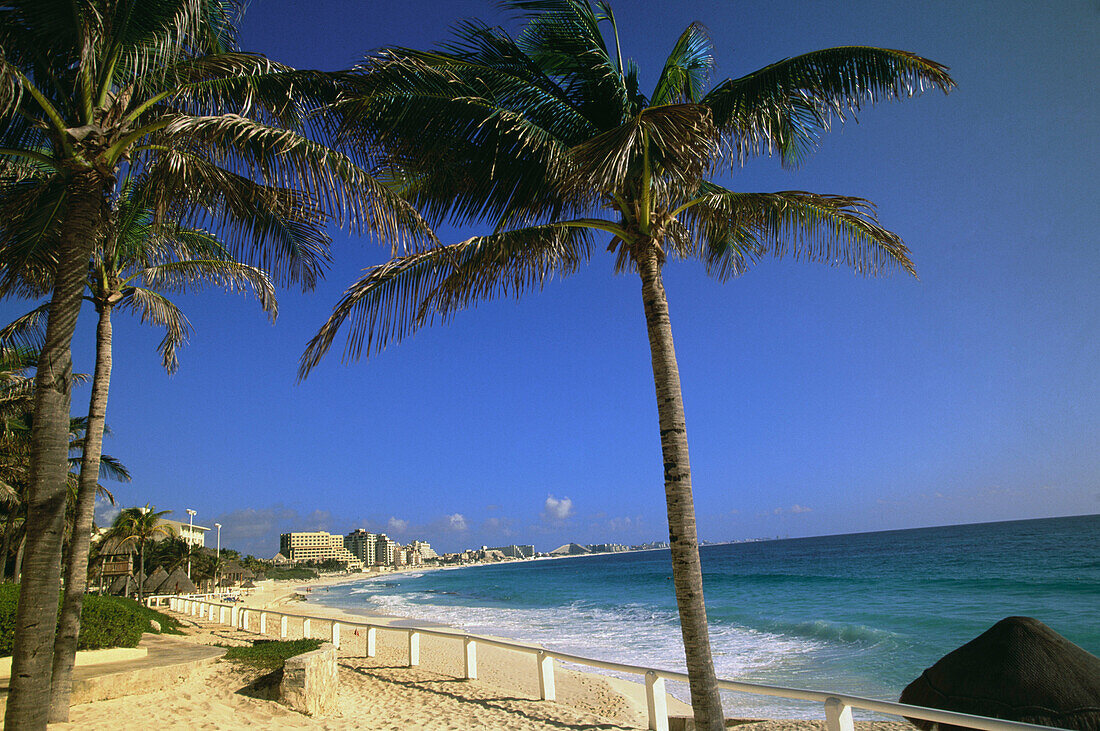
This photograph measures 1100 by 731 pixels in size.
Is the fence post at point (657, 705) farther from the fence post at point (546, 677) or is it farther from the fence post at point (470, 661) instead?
the fence post at point (470, 661)

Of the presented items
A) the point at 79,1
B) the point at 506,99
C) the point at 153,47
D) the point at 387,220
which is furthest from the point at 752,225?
the point at 79,1

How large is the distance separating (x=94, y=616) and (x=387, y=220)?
30.9 feet

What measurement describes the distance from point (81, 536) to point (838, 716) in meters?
9.47

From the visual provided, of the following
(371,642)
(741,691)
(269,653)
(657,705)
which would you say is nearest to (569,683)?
(371,642)

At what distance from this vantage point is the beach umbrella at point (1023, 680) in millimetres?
3416

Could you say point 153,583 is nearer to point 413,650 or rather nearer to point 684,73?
point 413,650

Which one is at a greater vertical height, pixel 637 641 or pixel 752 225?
pixel 752 225

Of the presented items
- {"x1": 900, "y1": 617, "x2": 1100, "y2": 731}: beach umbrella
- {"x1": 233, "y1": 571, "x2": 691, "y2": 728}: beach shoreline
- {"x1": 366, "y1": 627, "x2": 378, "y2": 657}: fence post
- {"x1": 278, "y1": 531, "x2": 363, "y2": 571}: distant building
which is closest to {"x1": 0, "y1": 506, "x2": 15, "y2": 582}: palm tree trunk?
{"x1": 233, "y1": 571, "x2": 691, "y2": 728}: beach shoreline

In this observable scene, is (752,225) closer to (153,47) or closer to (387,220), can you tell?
(387,220)

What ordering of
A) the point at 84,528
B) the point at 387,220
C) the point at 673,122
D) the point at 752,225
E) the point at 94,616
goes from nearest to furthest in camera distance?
the point at 673,122, the point at 387,220, the point at 752,225, the point at 84,528, the point at 94,616

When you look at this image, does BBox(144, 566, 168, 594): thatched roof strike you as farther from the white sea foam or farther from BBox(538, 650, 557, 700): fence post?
BBox(538, 650, 557, 700): fence post

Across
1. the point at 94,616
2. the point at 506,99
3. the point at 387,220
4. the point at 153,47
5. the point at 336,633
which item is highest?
the point at 153,47

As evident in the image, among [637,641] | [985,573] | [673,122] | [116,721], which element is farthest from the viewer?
[985,573]

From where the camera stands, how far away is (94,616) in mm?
10109
